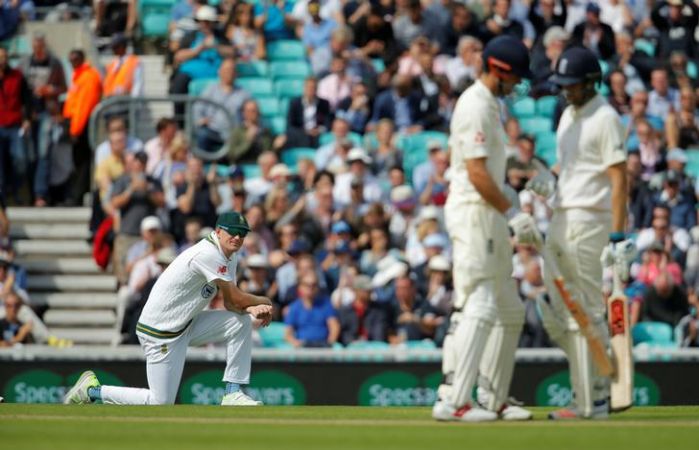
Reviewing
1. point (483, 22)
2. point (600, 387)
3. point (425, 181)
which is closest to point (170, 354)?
point (600, 387)

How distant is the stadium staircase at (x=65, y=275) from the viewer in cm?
1831

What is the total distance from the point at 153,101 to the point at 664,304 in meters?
6.24

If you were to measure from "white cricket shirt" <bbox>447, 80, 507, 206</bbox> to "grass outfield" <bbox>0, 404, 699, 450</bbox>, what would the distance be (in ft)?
4.40

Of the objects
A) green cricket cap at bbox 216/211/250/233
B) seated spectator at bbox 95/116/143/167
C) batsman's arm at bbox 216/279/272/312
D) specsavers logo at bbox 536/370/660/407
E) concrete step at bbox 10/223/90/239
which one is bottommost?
specsavers logo at bbox 536/370/660/407

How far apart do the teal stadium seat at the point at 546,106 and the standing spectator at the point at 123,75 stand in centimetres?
472

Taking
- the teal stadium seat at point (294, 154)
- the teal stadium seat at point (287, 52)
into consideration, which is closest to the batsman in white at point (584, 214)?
the teal stadium seat at point (294, 154)

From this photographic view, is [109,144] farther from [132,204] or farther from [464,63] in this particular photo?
[464,63]

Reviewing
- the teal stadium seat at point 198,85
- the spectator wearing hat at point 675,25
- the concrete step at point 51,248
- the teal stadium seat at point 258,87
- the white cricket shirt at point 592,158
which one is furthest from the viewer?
the spectator wearing hat at point 675,25

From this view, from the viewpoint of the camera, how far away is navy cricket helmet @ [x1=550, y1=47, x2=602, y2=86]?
998 cm

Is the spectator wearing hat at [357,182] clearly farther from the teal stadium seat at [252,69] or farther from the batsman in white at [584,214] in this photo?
the batsman in white at [584,214]

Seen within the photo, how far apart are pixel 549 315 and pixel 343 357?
603 cm

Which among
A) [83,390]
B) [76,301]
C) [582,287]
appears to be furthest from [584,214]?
[76,301]

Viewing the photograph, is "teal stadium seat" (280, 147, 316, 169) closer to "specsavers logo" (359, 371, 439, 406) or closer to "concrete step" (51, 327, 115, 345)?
"concrete step" (51, 327, 115, 345)

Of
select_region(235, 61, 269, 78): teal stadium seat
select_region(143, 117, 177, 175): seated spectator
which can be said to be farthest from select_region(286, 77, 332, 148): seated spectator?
select_region(143, 117, 177, 175): seated spectator
